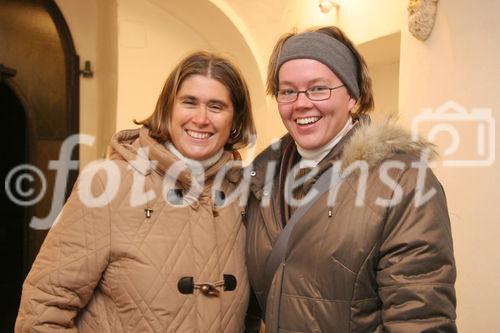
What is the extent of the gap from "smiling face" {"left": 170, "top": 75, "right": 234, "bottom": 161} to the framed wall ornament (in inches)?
62.5

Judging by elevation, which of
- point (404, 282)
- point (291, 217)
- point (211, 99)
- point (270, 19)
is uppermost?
point (270, 19)

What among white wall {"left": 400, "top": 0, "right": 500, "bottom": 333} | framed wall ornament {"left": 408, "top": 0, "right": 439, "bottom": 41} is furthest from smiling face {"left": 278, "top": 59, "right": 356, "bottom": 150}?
framed wall ornament {"left": 408, "top": 0, "right": 439, "bottom": 41}

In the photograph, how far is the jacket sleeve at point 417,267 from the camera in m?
1.20

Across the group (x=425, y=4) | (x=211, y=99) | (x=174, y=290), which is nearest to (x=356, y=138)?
(x=211, y=99)

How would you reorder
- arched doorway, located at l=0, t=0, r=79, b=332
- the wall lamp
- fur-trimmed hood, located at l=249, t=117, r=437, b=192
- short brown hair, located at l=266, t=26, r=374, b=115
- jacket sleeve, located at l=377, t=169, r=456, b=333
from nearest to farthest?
jacket sleeve, located at l=377, t=169, r=456, b=333 → fur-trimmed hood, located at l=249, t=117, r=437, b=192 → short brown hair, located at l=266, t=26, r=374, b=115 → the wall lamp → arched doorway, located at l=0, t=0, r=79, b=332

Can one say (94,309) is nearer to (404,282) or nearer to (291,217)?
(291,217)

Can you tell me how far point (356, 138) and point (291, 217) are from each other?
0.32 metres

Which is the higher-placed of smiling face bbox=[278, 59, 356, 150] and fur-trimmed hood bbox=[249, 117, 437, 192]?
smiling face bbox=[278, 59, 356, 150]

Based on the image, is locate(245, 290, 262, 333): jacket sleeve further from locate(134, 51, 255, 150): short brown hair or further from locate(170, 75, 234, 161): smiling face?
locate(134, 51, 255, 150): short brown hair

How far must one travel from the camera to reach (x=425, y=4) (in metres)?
2.71

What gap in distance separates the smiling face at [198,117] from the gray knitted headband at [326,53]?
0.88ft

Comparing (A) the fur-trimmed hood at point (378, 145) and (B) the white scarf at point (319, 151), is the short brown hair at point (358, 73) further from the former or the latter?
(A) the fur-trimmed hood at point (378, 145)

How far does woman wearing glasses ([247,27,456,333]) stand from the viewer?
1.23m

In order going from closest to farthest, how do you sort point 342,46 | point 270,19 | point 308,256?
1. point 308,256
2. point 342,46
3. point 270,19
